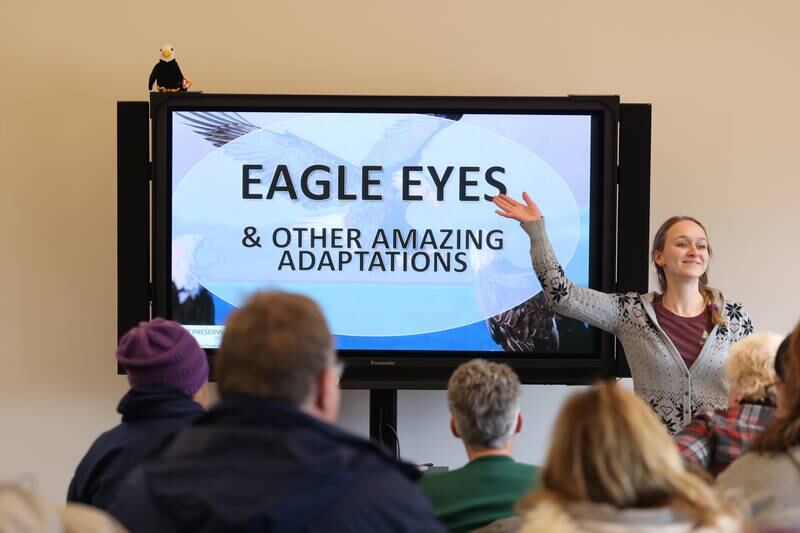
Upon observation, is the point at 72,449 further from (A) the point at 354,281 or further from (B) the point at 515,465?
(B) the point at 515,465

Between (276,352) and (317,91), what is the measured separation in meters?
2.90

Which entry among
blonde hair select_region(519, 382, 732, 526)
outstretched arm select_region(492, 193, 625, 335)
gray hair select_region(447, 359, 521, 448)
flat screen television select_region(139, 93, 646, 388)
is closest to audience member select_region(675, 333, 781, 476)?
gray hair select_region(447, 359, 521, 448)

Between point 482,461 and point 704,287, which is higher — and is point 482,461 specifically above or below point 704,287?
below

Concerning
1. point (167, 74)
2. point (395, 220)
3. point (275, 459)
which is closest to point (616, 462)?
point (275, 459)

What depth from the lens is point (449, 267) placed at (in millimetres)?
4055

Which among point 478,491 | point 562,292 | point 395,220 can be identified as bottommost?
point 478,491

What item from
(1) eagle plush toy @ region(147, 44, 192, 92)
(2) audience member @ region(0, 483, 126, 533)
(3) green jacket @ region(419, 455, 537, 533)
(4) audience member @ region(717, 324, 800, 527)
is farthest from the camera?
(1) eagle plush toy @ region(147, 44, 192, 92)

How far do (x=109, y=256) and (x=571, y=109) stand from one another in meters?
1.99

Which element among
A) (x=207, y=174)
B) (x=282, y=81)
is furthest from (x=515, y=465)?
(x=282, y=81)

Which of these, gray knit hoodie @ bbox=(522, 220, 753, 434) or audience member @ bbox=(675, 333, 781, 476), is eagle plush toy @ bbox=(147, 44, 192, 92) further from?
audience member @ bbox=(675, 333, 781, 476)

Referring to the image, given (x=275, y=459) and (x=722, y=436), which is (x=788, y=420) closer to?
(x=722, y=436)

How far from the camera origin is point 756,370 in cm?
243

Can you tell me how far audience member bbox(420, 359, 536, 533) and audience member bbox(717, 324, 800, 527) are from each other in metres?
0.40

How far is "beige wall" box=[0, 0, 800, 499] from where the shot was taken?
4312mm
